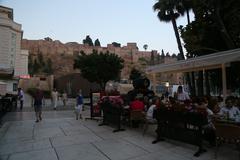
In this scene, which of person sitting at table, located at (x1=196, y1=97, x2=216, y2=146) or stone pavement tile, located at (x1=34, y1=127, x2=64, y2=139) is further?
stone pavement tile, located at (x1=34, y1=127, x2=64, y2=139)

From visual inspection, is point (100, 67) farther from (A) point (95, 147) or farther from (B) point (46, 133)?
(A) point (95, 147)

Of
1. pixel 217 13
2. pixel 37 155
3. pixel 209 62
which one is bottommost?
pixel 37 155

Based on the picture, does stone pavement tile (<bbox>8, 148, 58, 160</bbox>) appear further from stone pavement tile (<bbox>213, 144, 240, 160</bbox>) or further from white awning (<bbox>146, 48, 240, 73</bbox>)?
white awning (<bbox>146, 48, 240, 73</bbox>)

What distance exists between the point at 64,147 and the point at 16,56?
52.5 m

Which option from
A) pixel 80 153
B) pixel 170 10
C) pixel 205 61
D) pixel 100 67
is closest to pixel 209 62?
pixel 205 61

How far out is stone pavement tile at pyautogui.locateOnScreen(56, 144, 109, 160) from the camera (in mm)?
6039

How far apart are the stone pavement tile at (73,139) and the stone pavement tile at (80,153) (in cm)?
46

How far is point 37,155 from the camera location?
6336mm

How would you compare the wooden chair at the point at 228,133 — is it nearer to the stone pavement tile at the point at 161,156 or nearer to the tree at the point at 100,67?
the stone pavement tile at the point at 161,156

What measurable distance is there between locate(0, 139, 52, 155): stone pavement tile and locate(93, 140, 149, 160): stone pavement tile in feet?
4.85

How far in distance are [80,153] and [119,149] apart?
1004 mm

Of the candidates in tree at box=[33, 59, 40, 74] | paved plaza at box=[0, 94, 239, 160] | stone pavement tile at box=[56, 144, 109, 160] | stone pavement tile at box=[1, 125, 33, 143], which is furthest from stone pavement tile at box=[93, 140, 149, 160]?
tree at box=[33, 59, 40, 74]

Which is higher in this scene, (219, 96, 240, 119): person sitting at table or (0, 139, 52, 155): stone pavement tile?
(219, 96, 240, 119): person sitting at table

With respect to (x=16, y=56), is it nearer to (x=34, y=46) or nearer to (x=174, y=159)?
(x=174, y=159)
